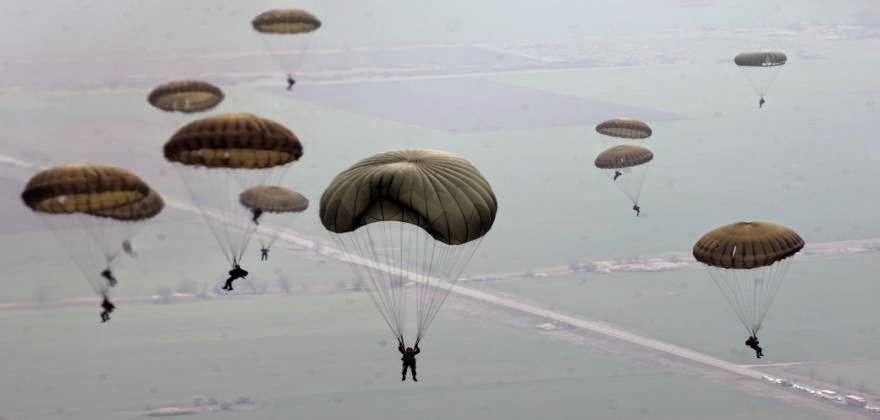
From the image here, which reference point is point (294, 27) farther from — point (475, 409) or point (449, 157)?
point (475, 409)

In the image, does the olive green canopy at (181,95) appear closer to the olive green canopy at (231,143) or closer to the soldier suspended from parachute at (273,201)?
the olive green canopy at (231,143)

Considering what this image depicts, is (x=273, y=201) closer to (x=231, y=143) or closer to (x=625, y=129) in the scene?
(x=625, y=129)

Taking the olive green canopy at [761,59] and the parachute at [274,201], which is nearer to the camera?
the parachute at [274,201]

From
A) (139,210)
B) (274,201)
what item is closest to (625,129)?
(274,201)

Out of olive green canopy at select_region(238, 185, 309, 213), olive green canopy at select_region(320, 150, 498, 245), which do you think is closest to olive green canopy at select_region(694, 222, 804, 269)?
olive green canopy at select_region(320, 150, 498, 245)

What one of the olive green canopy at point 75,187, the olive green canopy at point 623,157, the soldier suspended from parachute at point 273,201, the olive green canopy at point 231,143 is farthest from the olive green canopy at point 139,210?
the olive green canopy at point 623,157

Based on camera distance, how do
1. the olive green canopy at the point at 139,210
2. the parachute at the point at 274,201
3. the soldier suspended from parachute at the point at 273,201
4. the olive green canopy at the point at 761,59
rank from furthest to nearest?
the olive green canopy at the point at 761,59
the parachute at the point at 274,201
the soldier suspended from parachute at the point at 273,201
the olive green canopy at the point at 139,210

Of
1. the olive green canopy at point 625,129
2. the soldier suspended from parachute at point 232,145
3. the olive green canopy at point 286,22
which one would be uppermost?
the olive green canopy at point 286,22

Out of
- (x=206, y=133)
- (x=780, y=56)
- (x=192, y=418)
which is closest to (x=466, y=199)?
(x=206, y=133)
